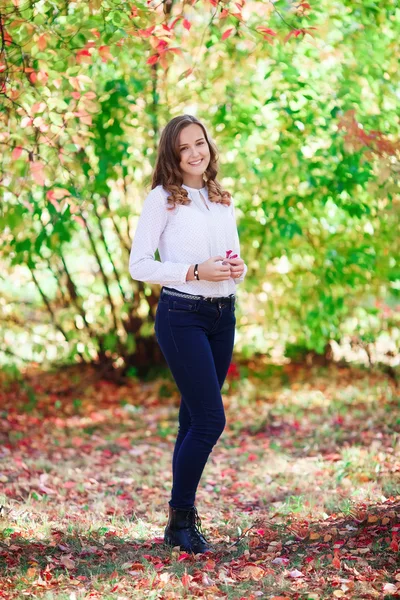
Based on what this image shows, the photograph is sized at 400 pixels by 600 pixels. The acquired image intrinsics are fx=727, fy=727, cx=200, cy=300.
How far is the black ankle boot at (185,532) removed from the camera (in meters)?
3.12

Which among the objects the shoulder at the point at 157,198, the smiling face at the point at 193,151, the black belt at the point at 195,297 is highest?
the smiling face at the point at 193,151

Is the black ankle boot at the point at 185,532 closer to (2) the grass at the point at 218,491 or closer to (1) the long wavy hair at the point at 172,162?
(2) the grass at the point at 218,491

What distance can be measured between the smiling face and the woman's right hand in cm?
45

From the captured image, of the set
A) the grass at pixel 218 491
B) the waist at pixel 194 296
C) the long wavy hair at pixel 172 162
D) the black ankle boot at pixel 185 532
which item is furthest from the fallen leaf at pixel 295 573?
the long wavy hair at pixel 172 162

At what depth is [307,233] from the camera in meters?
5.91

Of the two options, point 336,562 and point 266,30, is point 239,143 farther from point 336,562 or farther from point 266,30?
point 336,562

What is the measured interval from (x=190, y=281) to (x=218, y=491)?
5.87 ft

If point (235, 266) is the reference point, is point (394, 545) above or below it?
below

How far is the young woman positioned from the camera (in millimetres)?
2965

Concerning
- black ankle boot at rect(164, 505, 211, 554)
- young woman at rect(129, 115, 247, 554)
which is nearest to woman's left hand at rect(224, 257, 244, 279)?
young woman at rect(129, 115, 247, 554)

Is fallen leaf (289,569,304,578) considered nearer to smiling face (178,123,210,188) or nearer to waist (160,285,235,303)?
waist (160,285,235,303)

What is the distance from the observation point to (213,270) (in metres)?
2.88

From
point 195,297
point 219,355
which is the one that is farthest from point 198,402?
point 195,297

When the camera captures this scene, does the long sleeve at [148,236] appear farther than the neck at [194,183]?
No
